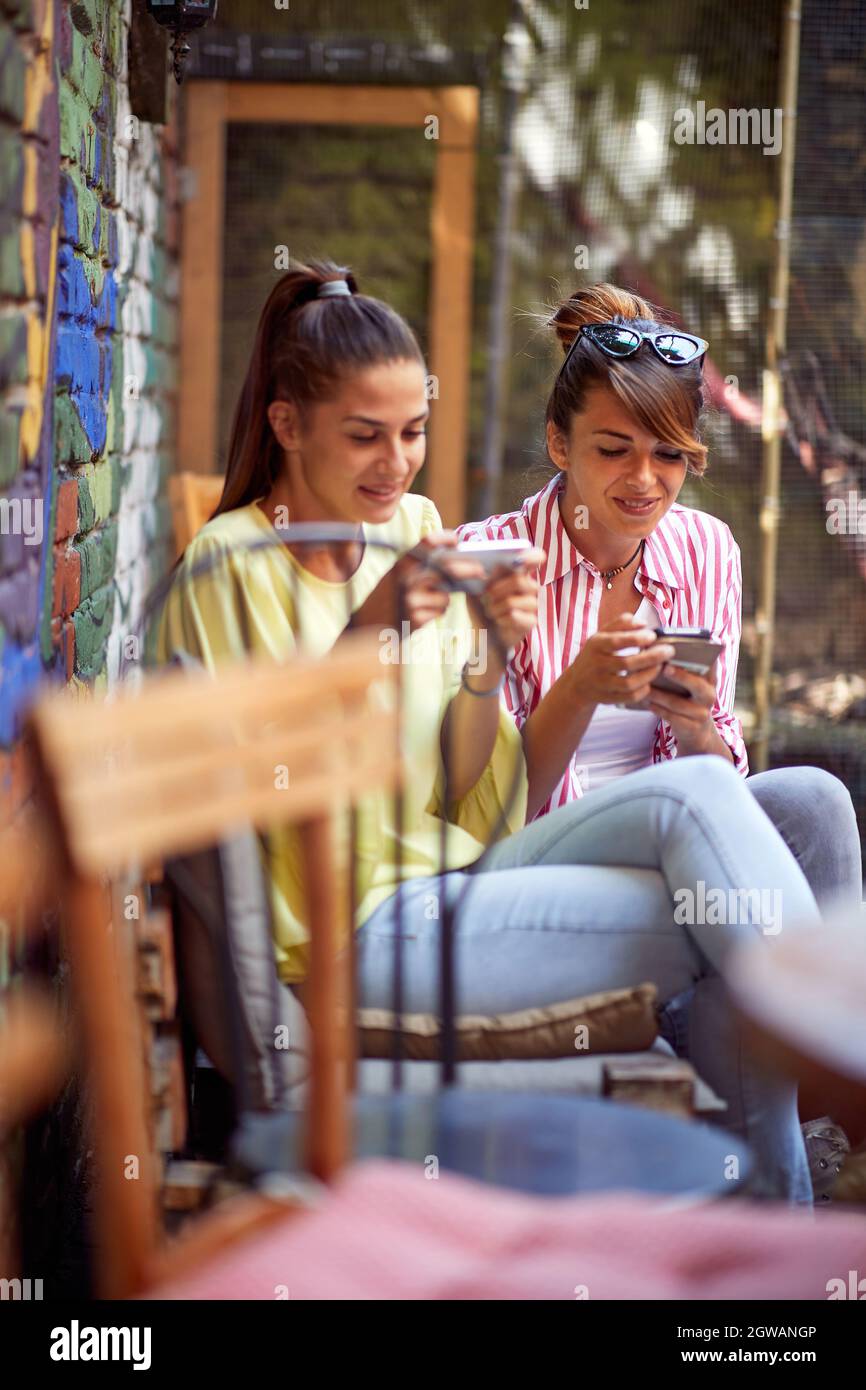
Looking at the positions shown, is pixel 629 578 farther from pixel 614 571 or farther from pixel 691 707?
pixel 691 707

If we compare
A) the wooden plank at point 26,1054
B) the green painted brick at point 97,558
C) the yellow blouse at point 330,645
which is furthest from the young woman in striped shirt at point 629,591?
the wooden plank at point 26,1054

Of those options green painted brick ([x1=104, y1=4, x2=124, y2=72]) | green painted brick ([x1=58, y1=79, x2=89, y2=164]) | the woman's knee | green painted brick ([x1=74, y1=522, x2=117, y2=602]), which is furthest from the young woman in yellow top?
green painted brick ([x1=104, y1=4, x2=124, y2=72])

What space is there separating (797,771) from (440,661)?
615mm

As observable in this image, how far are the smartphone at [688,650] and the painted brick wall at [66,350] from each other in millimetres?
832

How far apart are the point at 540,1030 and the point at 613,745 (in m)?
0.69

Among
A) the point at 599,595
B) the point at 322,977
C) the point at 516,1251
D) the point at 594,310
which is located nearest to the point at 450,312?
the point at 594,310

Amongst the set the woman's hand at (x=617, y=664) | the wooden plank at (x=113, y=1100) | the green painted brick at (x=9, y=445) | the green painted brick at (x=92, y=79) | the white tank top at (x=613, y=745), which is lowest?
the wooden plank at (x=113, y=1100)

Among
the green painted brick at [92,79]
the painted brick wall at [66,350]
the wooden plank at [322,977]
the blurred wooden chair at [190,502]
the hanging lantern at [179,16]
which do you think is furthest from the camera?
the blurred wooden chair at [190,502]

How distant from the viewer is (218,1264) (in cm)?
123

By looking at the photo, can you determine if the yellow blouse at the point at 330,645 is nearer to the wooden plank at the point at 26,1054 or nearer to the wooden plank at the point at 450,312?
the wooden plank at the point at 26,1054

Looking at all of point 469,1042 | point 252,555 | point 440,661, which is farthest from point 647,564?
point 469,1042

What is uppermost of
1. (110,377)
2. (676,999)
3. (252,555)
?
(110,377)

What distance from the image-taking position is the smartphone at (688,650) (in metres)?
2.15
